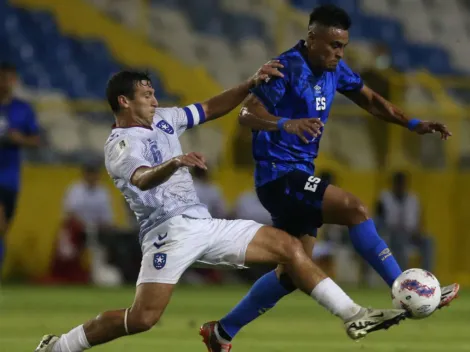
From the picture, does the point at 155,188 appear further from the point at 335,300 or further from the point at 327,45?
the point at 327,45

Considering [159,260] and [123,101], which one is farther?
[123,101]

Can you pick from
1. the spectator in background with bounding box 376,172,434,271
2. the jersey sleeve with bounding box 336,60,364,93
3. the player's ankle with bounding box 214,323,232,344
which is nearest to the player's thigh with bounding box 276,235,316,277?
the player's ankle with bounding box 214,323,232,344

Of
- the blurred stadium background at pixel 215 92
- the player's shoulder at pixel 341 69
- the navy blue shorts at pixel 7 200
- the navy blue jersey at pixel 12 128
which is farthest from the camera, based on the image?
the blurred stadium background at pixel 215 92

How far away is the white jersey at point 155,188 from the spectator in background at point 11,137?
537cm

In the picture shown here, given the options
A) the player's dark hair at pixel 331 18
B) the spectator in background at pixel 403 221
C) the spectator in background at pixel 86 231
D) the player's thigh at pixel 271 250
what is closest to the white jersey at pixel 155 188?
the player's thigh at pixel 271 250

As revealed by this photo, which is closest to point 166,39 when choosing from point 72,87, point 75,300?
point 72,87

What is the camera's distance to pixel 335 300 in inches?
259

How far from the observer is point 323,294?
21.7 ft

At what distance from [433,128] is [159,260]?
2.12 m

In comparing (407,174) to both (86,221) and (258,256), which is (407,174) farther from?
(258,256)

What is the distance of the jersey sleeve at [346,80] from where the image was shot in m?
7.95

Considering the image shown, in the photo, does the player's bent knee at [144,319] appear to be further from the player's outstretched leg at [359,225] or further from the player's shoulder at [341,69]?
the player's shoulder at [341,69]

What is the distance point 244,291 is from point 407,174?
389 centimetres

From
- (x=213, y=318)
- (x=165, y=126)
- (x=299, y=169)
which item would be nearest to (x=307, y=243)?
(x=299, y=169)
